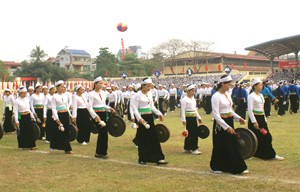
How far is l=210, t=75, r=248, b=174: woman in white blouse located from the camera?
7457 millimetres

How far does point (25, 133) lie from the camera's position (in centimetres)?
1174

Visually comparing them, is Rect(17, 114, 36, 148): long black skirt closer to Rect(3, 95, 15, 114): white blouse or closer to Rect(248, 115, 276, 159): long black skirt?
Rect(3, 95, 15, 114): white blouse

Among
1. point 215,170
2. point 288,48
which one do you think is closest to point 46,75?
point 288,48

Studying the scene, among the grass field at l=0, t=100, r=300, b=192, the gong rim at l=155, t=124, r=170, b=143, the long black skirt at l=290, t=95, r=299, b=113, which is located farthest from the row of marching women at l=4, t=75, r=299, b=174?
the long black skirt at l=290, t=95, r=299, b=113

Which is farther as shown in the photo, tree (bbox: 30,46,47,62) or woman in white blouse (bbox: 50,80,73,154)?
tree (bbox: 30,46,47,62)

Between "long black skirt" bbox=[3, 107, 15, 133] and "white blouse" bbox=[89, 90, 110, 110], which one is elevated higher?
"white blouse" bbox=[89, 90, 110, 110]

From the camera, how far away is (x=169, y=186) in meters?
6.69

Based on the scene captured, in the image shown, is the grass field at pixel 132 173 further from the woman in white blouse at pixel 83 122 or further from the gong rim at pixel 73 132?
the woman in white blouse at pixel 83 122

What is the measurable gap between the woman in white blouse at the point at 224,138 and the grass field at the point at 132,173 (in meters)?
0.20

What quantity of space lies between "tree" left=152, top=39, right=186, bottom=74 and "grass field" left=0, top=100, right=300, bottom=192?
190 ft

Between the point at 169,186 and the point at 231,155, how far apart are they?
4.80ft

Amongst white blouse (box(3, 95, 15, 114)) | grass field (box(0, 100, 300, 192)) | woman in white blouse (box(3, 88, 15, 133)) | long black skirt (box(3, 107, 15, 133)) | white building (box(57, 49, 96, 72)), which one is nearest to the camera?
grass field (box(0, 100, 300, 192))

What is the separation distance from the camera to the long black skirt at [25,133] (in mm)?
11703

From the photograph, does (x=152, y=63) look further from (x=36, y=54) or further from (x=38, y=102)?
(x=38, y=102)
